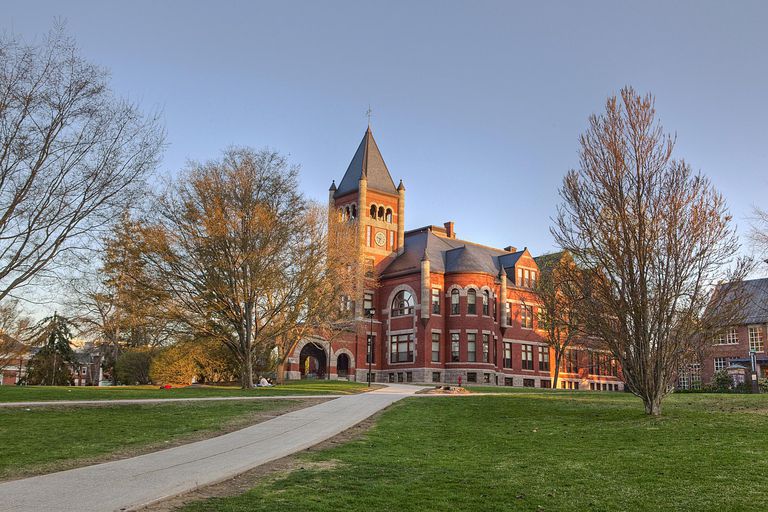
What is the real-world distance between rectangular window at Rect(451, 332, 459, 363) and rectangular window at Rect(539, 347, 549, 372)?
1082 centimetres

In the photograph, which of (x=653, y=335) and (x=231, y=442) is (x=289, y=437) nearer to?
(x=231, y=442)

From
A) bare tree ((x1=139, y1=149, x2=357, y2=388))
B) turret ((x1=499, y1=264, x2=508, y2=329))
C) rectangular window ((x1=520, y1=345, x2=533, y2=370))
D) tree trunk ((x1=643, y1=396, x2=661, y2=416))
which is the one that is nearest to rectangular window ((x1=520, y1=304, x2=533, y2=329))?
rectangular window ((x1=520, y1=345, x2=533, y2=370))

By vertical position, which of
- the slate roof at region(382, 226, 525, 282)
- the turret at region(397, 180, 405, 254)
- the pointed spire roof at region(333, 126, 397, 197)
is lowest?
the slate roof at region(382, 226, 525, 282)

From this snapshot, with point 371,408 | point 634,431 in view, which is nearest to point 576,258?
point 634,431

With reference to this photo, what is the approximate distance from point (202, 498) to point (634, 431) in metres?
11.2

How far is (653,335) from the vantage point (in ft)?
63.8

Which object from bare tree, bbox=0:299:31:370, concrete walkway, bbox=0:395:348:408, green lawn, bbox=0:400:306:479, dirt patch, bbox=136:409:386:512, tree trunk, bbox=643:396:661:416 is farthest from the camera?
bare tree, bbox=0:299:31:370

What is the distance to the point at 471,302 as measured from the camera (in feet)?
190

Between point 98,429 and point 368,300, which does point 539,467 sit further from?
point 368,300

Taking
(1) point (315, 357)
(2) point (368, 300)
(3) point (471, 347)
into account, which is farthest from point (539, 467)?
(1) point (315, 357)

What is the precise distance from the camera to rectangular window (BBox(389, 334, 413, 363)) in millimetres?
58094

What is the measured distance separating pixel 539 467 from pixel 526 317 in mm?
51394

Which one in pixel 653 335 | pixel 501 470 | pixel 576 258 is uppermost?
pixel 576 258

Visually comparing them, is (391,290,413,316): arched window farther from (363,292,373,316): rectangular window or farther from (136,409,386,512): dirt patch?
(136,409,386,512): dirt patch
